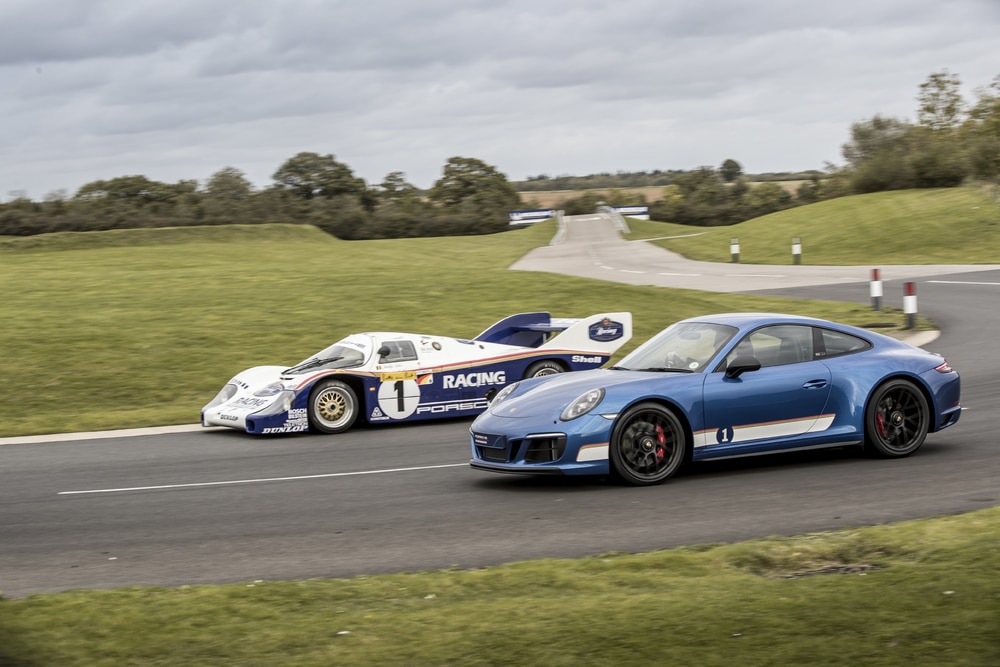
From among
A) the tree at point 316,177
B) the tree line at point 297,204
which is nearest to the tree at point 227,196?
the tree line at point 297,204

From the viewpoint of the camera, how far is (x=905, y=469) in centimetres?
903

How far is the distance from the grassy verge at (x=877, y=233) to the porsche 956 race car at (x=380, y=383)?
27.5 m

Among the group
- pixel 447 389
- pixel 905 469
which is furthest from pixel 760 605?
pixel 447 389

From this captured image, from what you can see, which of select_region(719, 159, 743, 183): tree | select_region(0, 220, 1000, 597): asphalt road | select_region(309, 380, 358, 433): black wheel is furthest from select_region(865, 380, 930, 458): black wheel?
select_region(719, 159, 743, 183): tree

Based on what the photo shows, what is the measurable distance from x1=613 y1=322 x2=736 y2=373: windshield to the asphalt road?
93 centimetres

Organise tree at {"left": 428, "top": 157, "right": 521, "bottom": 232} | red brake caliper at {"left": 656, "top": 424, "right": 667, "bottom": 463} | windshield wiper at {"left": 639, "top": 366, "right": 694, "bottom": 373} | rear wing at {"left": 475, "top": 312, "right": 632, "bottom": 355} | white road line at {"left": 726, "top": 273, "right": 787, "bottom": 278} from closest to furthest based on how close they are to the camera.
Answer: red brake caliper at {"left": 656, "top": 424, "right": 667, "bottom": 463} < windshield wiper at {"left": 639, "top": 366, "right": 694, "bottom": 373} < rear wing at {"left": 475, "top": 312, "right": 632, "bottom": 355} < white road line at {"left": 726, "top": 273, "right": 787, "bottom": 278} < tree at {"left": 428, "top": 157, "right": 521, "bottom": 232}

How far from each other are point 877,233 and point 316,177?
176 ft

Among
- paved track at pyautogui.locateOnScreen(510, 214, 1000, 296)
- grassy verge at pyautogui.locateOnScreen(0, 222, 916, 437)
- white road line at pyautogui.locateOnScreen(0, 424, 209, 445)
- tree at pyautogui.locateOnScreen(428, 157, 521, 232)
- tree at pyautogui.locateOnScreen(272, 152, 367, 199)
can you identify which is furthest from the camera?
tree at pyautogui.locateOnScreen(428, 157, 521, 232)

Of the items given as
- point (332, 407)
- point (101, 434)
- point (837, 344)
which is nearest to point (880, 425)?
point (837, 344)

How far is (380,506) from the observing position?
8.50 meters

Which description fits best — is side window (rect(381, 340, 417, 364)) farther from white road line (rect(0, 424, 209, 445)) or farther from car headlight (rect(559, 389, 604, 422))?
car headlight (rect(559, 389, 604, 422))

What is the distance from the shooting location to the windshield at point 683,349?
925cm

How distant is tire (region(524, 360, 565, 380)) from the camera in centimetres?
1370

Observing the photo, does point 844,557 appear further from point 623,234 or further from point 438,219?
point 438,219
